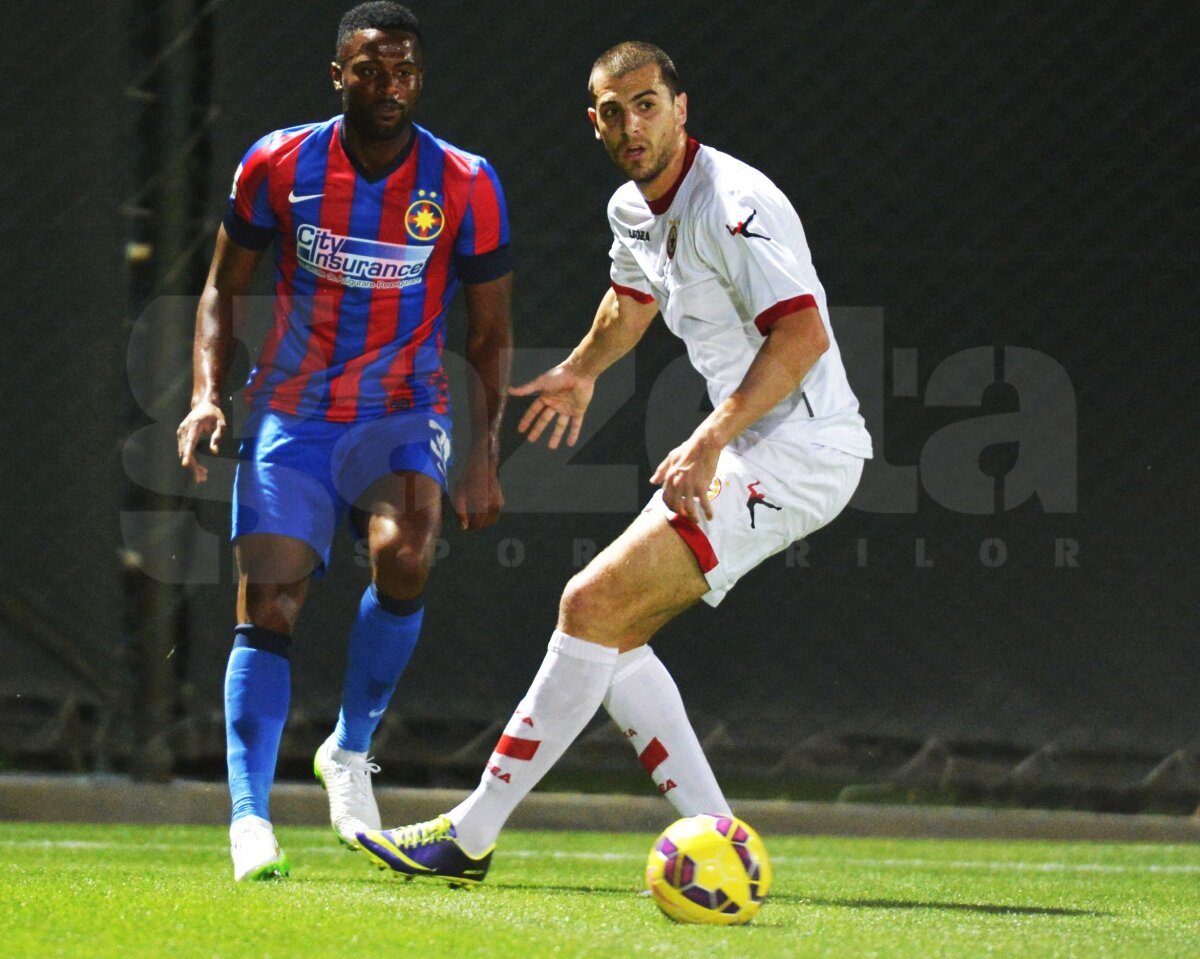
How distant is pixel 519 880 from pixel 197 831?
5.03ft

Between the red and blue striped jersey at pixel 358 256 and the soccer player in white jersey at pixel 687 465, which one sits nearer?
the soccer player in white jersey at pixel 687 465

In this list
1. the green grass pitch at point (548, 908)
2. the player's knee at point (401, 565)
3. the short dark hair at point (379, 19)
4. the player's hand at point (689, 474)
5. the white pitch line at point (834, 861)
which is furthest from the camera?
the white pitch line at point (834, 861)

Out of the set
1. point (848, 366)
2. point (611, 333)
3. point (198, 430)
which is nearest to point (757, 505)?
point (611, 333)

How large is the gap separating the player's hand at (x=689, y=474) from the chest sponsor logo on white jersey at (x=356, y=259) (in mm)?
1094

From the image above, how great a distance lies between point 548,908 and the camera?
2.98 m

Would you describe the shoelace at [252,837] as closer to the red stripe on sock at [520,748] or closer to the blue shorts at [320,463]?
Answer: the red stripe on sock at [520,748]

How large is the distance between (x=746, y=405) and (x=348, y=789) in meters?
1.48

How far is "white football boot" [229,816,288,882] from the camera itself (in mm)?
3320

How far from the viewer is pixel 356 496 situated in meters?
3.85

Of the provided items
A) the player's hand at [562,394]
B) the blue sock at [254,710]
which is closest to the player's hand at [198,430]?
the blue sock at [254,710]

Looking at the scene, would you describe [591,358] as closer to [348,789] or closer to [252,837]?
[348,789]

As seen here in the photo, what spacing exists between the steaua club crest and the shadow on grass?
5.57ft

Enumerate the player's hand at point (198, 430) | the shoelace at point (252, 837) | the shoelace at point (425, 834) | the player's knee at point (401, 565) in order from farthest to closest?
the player's knee at point (401, 565), the player's hand at point (198, 430), the shoelace at point (252, 837), the shoelace at point (425, 834)

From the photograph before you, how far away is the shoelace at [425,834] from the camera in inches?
128
